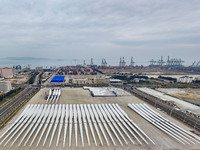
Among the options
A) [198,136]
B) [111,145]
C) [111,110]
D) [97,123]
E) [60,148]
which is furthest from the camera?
[111,110]

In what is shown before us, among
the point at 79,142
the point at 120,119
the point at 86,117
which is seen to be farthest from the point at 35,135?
the point at 120,119

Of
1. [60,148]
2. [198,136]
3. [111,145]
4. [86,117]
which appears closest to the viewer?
[60,148]

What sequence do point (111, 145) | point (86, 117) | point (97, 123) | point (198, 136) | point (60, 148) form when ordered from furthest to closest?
point (86, 117), point (97, 123), point (198, 136), point (111, 145), point (60, 148)

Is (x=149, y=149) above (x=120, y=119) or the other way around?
the other way around

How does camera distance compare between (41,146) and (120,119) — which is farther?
(120,119)

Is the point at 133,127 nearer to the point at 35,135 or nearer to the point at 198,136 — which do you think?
the point at 198,136

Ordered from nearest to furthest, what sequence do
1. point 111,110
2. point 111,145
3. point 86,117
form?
1. point 111,145
2. point 86,117
3. point 111,110

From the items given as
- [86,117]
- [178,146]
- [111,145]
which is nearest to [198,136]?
[178,146]

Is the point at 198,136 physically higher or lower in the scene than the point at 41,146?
lower

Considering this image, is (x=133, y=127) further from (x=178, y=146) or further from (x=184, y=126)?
(x=184, y=126)
